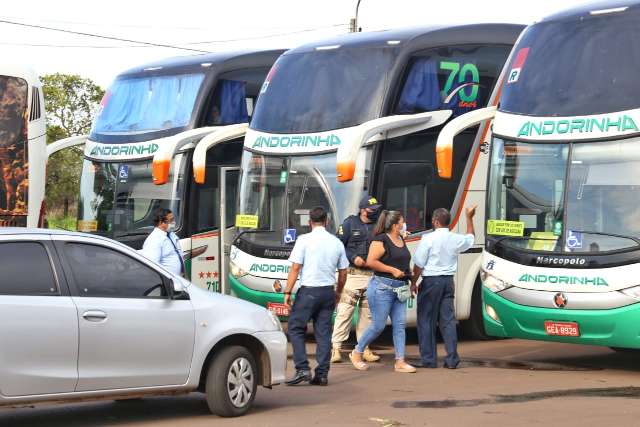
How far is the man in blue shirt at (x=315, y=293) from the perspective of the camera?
1254 cm

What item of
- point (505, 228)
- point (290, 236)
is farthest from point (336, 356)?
point (505, 228)

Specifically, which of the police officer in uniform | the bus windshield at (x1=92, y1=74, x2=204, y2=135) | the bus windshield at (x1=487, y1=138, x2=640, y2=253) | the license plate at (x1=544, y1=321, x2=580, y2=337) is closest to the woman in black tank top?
the police officer in uniform

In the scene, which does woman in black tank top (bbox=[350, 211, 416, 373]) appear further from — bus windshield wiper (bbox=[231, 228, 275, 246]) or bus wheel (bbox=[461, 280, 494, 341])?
bus wheel (bbox=[461, 280, 494, 341])

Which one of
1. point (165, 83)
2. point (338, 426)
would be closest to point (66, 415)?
point (338, 426)

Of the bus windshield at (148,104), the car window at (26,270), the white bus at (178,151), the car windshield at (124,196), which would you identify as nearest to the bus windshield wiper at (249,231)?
the white bus at (178,151)

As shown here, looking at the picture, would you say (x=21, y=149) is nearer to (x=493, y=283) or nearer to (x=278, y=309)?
(x=278, y=309)

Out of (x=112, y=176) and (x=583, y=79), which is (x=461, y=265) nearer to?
(x=583, y=79)

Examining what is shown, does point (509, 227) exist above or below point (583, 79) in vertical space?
below

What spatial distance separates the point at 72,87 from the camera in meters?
51.8

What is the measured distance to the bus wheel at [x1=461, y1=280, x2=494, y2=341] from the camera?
1705 cm

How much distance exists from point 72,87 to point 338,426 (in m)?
43.2

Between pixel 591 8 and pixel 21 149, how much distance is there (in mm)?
8362

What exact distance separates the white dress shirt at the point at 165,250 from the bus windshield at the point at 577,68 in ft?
13.1

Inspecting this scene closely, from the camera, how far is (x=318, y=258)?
12.6 meters
